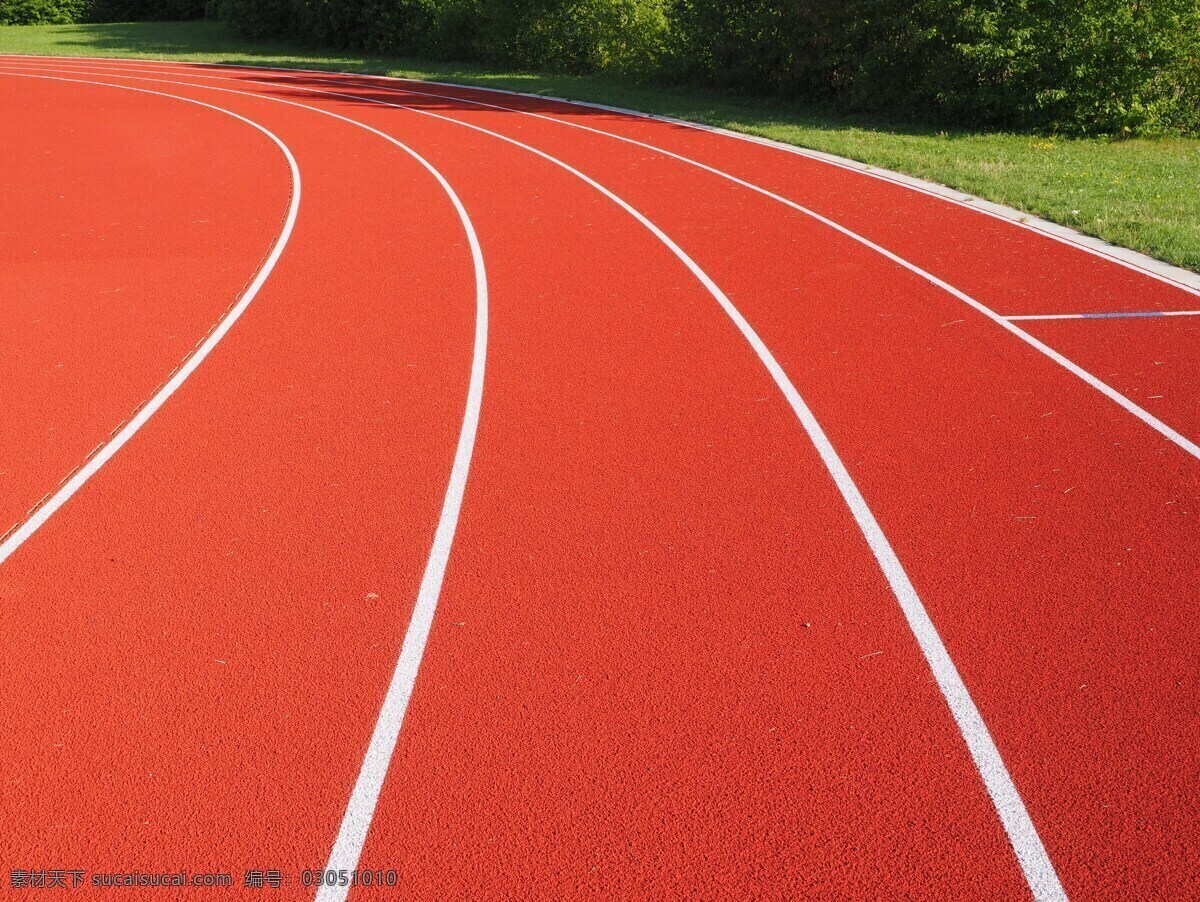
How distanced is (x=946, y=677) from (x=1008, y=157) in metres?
13.2

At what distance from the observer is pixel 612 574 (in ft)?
16.7

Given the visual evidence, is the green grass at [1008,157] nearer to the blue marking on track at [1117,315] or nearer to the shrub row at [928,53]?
the shrub row at [928,53]

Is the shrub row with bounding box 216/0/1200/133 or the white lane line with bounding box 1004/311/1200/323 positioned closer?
the white lane line with bounding box 1004/311/1200/323

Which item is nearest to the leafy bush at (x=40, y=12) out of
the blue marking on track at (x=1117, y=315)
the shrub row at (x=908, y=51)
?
the shrub row at (x=908, y=51)

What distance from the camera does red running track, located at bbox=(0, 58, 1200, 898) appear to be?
362 cm

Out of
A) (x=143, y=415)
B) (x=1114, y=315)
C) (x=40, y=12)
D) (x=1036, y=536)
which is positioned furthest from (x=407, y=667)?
(x=40, y=12)

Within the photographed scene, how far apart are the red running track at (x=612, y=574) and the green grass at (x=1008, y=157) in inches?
58.9

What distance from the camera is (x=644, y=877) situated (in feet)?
11.2

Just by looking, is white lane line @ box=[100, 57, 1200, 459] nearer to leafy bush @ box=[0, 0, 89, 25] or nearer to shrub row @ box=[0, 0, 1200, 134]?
shrub row @ box=[0, 0, 1200, 134]

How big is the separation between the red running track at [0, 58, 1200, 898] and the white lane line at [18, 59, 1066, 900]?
0.02 m

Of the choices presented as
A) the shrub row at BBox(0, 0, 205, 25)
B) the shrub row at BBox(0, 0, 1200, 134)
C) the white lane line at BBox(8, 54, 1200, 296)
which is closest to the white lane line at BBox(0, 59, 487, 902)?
the white lane line at BBox(8, 54, 1200, 296)

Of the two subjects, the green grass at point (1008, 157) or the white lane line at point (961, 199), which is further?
the green grass at point (1008, 157)

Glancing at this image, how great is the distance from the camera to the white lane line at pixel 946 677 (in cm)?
346

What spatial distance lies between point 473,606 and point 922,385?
3811mm
